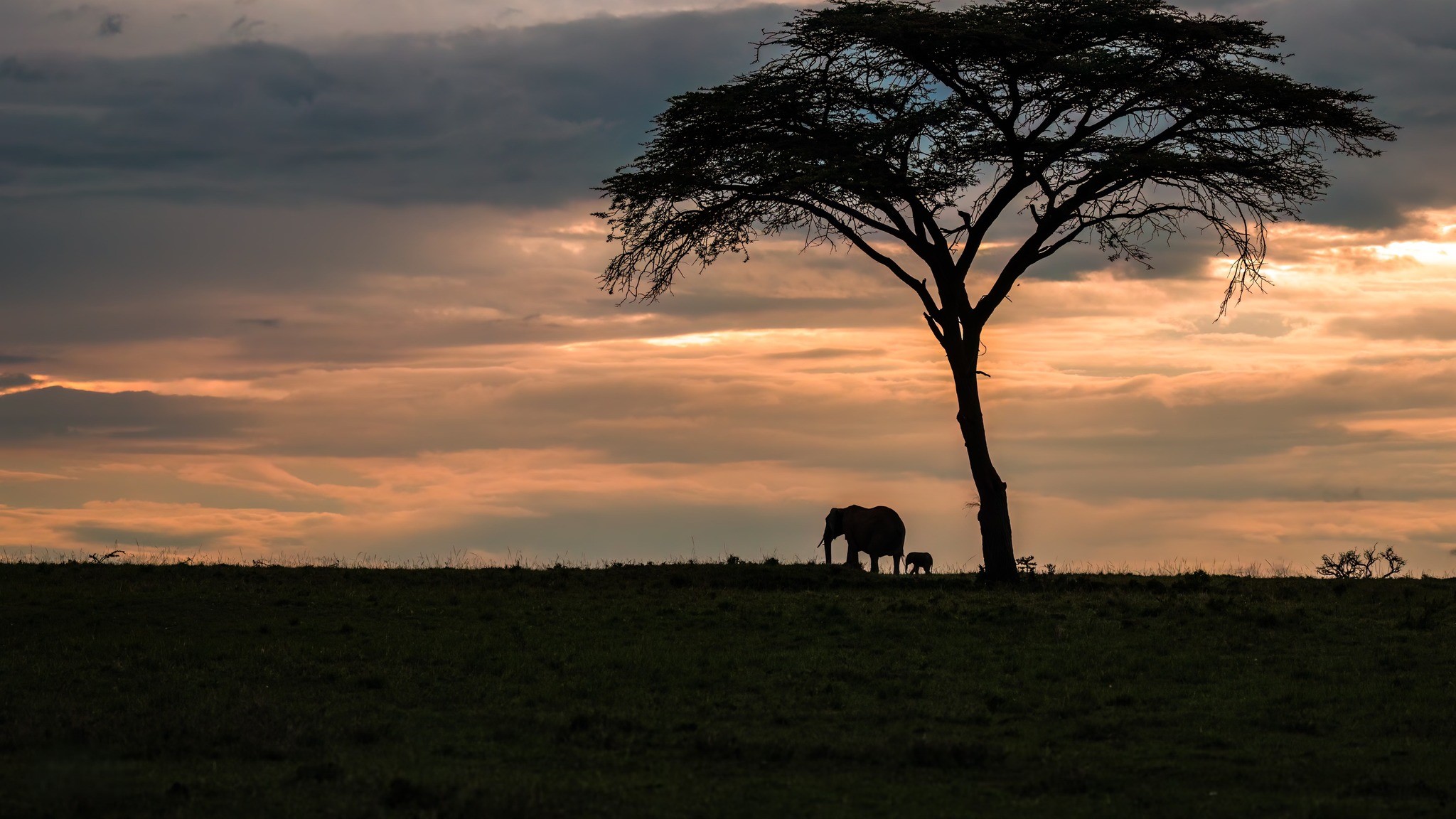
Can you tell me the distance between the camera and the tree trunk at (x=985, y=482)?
31.1m

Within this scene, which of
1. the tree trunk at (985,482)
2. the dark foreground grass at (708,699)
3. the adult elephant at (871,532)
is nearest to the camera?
the dark foreground grass at (708,699)

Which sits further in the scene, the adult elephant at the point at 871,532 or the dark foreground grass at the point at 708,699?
the adult elephant at the point at 871,532

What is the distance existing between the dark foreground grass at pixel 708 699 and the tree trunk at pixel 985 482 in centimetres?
256

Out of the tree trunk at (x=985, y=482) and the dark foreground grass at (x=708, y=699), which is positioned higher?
the tree trunk at (x=985, y=482)

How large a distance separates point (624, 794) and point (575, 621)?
1057 cm

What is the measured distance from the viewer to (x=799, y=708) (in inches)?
688

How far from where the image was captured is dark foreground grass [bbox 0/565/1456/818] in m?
13.1

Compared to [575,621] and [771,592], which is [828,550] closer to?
[771,592]

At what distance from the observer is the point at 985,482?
31.4m

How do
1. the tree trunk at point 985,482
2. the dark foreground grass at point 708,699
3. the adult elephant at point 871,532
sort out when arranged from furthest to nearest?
1. the adult elephant at point 871,532
2. the tree trunk at point 985,482
3. the dark foreground grass at point 708,699

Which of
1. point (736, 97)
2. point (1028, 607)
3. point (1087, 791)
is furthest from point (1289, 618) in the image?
point (736, 97)

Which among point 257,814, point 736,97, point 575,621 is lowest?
point 257,814

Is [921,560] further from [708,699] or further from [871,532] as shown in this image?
[708,699]

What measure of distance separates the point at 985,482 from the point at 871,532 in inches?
174
